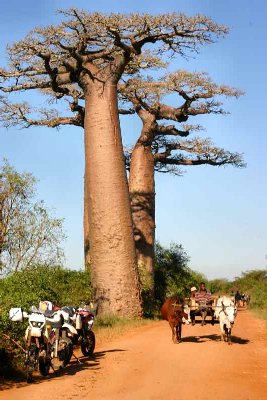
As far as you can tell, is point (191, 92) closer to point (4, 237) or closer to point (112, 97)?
point (112, 97)

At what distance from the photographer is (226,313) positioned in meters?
8.73

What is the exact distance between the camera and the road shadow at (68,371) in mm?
5623

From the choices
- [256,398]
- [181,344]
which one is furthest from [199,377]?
[181,344]

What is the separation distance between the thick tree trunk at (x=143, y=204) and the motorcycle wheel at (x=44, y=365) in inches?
329

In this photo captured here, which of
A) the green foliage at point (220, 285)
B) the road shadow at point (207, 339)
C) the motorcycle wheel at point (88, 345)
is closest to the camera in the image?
the motorcycle wheel at point (88, 345)

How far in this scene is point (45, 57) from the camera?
36.2ft

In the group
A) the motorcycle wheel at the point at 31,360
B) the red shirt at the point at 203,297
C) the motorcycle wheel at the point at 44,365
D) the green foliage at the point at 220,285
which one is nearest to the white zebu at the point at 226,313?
the red shirt at the point at 203,297

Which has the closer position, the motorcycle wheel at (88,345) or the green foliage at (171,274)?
the motorcycle wheel at (88,345)

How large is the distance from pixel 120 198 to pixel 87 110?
6.28ft

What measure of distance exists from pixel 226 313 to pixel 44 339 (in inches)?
144

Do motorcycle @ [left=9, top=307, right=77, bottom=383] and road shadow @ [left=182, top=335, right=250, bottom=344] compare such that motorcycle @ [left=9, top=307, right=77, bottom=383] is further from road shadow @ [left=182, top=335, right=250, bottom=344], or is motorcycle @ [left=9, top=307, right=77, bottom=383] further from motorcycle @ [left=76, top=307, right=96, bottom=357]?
road shadow @ [left=182, top=335, right=250, bottom=344]

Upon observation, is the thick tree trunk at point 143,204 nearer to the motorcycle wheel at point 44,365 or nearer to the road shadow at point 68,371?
the road shadow at point 68,371

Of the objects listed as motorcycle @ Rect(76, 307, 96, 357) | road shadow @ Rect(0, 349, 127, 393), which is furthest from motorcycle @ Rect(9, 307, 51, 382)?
motorcycle @ Rect(76, 307, 96, 357)

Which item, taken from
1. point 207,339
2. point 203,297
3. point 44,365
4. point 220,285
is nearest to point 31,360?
point 44,365
